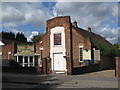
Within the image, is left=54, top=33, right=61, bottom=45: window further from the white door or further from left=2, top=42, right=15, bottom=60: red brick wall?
left=2, top=42, right=15, bottom=60: red brick wall

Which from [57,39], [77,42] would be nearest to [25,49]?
[57,39]

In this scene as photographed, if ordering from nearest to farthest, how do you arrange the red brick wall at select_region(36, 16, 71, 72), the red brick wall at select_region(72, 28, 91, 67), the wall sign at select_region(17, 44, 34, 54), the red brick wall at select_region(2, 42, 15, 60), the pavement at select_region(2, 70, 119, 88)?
1. the pavement at select_region(2, 70, 119, 88)
2. the red brick wall at select_region(72, 28, 91, 67)
3. the red brick wall at select_region(36, 16, 71, 72)
4. the wall sign at select_region(17, 44, 34, 54)
5. the red brick wall at select_region(2, 42, 15, 60)

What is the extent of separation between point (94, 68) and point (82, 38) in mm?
4182

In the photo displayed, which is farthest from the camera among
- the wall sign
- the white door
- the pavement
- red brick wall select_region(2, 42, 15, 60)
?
red brick wall select_region(2, 42, 15, 60)

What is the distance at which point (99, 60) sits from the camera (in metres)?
24.7

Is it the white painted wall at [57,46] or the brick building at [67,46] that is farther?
the white painted wall at [57,46]

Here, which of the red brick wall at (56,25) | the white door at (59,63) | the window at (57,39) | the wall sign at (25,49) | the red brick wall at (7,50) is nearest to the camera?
the white door at (59,63)

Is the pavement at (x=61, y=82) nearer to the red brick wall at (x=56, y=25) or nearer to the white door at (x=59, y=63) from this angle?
the white door at (x=59, y=63)

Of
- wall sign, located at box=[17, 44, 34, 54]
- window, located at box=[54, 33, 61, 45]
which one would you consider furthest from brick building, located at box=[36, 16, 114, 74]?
wall sign, located at box=[17, 44, 34, 54]

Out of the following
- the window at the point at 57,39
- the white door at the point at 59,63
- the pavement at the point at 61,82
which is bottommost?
the pavement at the point at 61,82

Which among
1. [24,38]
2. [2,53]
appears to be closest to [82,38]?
[2,53]

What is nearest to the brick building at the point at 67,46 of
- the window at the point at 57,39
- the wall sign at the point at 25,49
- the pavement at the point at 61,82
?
the window at the point at 57,39

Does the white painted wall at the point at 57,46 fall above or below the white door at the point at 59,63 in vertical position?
above

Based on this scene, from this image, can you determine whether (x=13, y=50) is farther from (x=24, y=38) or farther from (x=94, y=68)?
(x=24, y=38)
